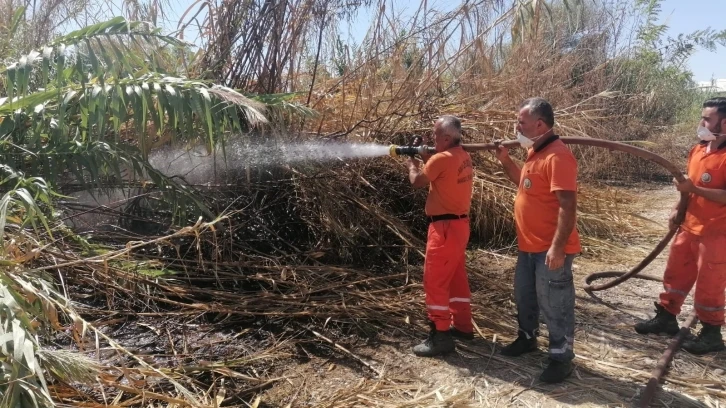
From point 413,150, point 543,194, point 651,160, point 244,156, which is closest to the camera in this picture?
point 543,194

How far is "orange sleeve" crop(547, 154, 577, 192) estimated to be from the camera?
3.16 meters

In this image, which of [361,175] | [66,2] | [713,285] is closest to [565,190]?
[713,285]

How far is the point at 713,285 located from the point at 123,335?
3.76 m

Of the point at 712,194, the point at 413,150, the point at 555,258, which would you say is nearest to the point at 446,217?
the point at 413,150

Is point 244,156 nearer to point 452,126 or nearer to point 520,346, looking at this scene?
point 452,126

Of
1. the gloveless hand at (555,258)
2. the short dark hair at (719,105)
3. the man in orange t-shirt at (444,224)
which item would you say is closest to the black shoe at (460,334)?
the man in orange t-shirt at (444,224)

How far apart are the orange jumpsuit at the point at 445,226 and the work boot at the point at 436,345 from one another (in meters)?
0.05

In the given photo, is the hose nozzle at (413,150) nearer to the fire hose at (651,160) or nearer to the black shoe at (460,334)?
the fire hose at (651,160)

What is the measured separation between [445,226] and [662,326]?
1814 mm

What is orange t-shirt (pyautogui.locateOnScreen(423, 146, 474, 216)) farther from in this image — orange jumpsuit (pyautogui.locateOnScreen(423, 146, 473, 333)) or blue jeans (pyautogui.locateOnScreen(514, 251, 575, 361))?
blue jeans (pyautogui.locateOnScreen(514, 251, 575, 361))

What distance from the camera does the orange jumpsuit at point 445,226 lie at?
3.71 meters

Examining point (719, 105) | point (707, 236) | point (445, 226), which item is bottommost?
point (707, 236)

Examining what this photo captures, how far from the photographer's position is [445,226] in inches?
148

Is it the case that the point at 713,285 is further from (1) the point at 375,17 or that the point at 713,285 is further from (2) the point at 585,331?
(1) the point at 375,17
